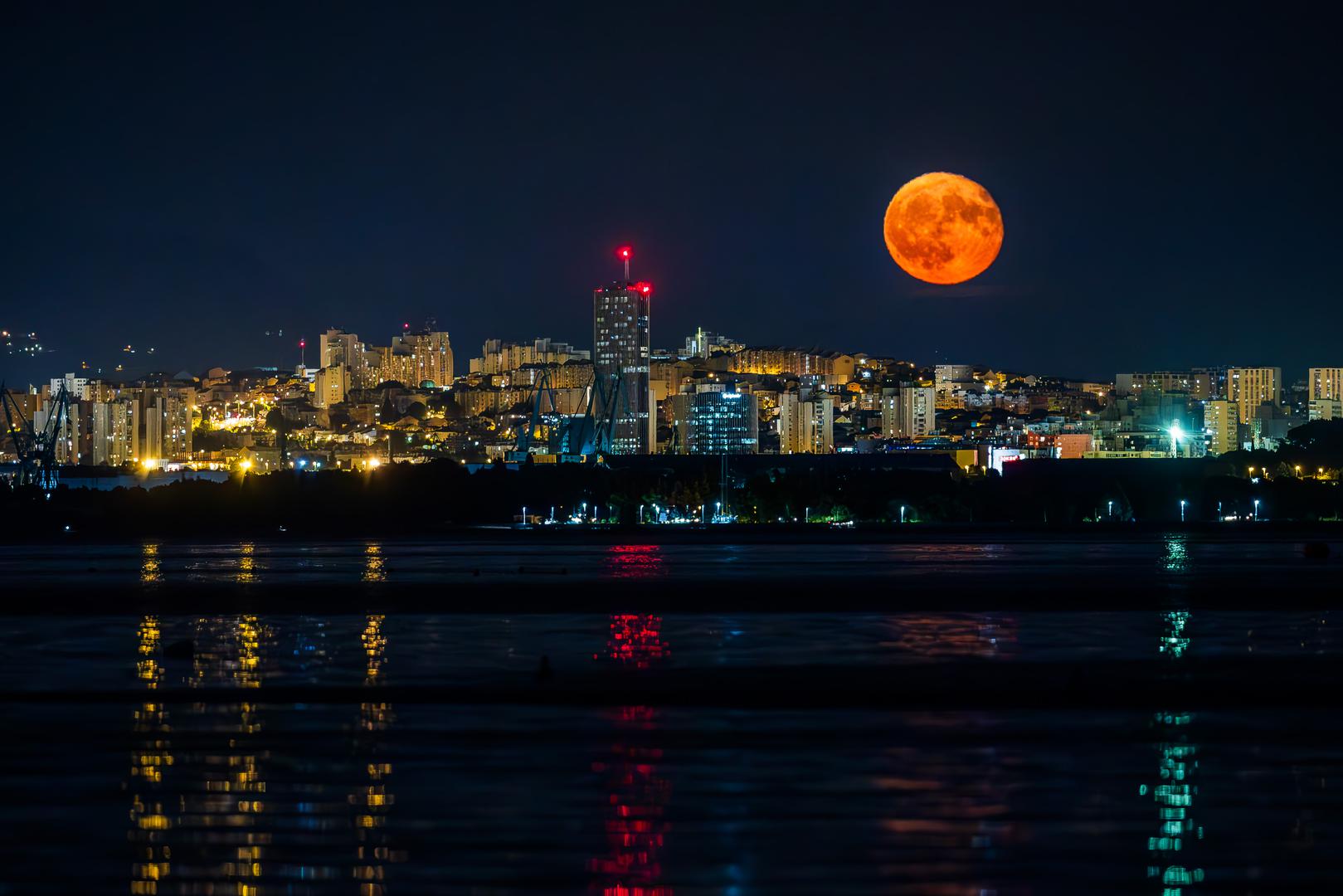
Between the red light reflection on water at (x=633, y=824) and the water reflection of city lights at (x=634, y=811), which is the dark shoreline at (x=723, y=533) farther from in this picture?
the red light reflection on water at (x=633, y=824)

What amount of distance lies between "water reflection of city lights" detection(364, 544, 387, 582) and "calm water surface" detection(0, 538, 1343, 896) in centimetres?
1848

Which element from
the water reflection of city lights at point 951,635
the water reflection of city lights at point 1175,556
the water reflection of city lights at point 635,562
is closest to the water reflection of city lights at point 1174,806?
the water reflection of city lights at point 951,635

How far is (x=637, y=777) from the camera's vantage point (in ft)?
45.1

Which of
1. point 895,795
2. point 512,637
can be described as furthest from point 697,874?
point 512,637

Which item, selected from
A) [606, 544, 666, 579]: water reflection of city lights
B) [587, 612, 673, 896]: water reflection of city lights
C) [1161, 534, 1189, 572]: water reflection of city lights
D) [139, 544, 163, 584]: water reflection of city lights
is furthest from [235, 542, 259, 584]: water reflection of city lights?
[587, 612, 673, 896]: water reflection of city lights

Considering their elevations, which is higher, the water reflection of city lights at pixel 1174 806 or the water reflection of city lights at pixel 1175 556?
the water reflection of city lights at pixel 1175 556

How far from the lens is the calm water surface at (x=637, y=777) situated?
34.2 ft

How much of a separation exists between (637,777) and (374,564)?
4042 cm

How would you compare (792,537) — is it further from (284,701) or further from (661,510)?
(284,701)

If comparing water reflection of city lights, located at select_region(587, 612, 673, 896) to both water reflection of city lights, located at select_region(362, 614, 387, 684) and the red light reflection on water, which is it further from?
water reflection of city lights, located at select_region(362, 614, 387, 684)

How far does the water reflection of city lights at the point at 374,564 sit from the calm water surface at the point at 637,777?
1848cm

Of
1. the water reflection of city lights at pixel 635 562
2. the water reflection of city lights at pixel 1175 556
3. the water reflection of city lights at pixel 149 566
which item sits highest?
the water reflection of city lights at pixel 149 566

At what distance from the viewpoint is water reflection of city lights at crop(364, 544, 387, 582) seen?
146 feet

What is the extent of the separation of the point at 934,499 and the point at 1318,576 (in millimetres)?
61126
